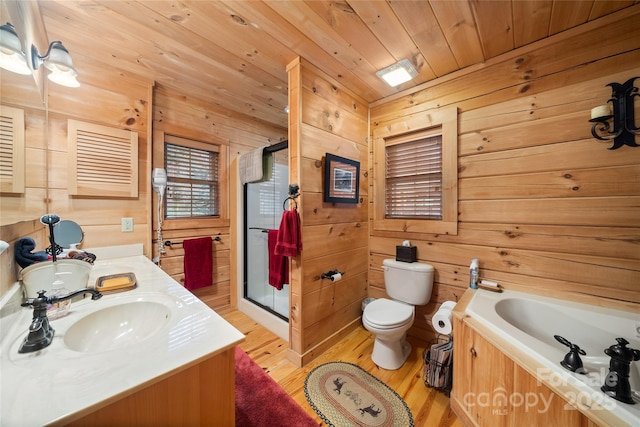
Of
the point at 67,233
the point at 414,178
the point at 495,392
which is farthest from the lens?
the point at 414,178

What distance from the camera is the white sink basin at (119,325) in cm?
85

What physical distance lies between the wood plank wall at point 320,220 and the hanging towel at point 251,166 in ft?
1.96

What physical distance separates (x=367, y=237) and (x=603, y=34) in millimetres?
2112

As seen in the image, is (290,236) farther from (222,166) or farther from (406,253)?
(222,166)

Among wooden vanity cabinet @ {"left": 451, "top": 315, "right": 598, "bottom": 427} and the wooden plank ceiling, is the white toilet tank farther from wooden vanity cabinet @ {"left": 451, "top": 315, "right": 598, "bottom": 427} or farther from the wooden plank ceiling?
the wooden plank ceiling

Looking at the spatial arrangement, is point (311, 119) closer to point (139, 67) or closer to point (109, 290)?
point (139, 67)

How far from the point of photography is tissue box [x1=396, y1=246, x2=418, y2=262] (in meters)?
2.02

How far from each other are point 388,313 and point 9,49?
7.67 feet

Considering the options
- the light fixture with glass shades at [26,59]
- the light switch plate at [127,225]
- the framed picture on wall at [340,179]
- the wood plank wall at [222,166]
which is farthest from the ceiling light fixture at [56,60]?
the framed picture on wall at [340,179]

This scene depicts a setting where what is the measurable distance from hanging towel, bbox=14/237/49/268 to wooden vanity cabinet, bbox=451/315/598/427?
2234mm

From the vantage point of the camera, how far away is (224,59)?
1716mm

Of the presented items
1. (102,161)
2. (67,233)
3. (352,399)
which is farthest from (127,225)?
(352,399)

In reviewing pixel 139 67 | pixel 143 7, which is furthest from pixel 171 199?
pixel 143 7

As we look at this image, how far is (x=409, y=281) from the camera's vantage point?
1914mm
